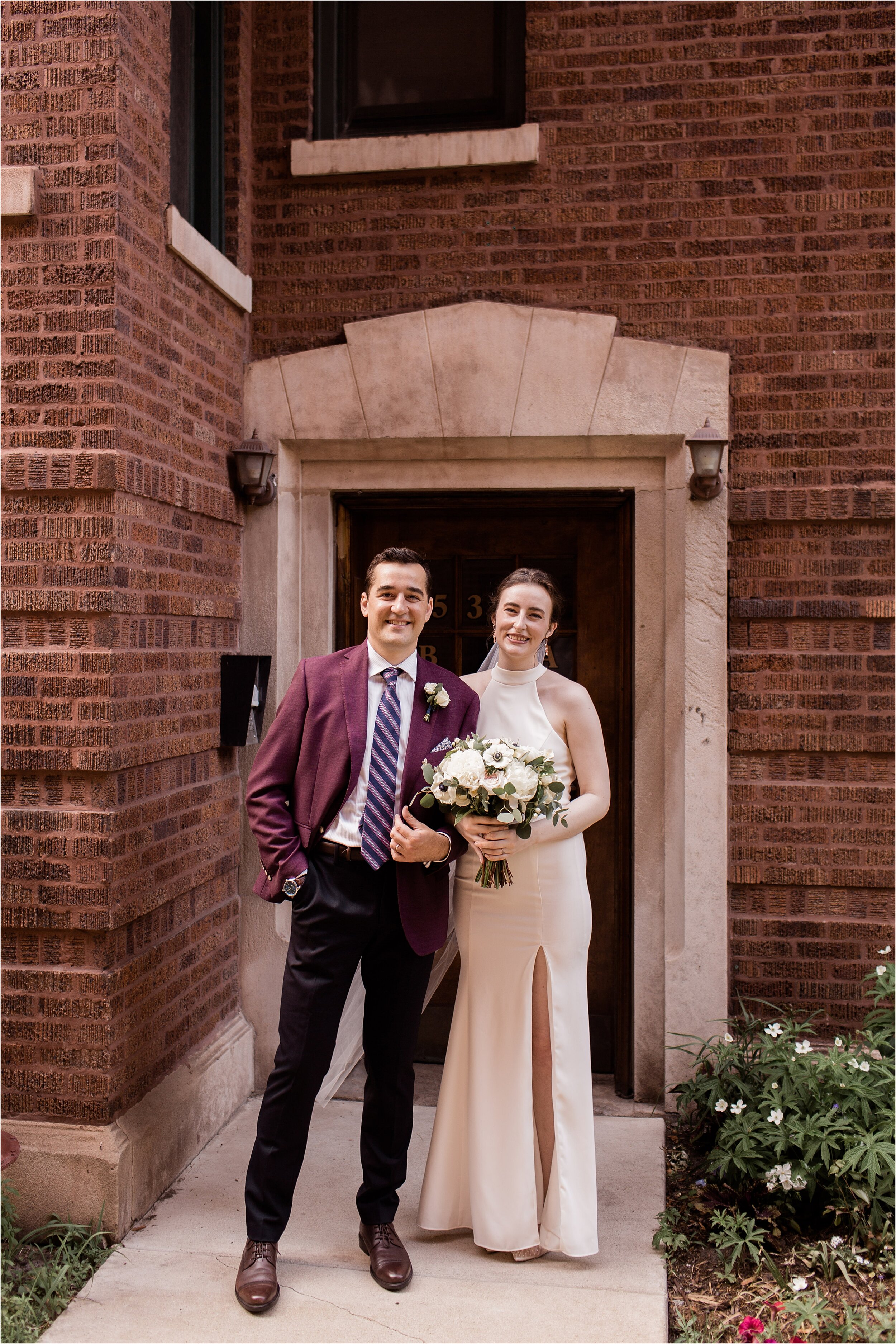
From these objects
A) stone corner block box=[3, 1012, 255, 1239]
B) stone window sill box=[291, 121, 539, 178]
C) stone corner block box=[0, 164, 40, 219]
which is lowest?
stone corner block box=[3, 1012, 255, 1239]

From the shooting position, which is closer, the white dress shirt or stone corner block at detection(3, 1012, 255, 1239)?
the white dress shirt

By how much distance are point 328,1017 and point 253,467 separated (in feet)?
8.11

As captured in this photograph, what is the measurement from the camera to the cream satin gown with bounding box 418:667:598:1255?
3.34 metres

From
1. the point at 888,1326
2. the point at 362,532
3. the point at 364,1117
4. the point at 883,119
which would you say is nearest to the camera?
A: the point at 888,1326

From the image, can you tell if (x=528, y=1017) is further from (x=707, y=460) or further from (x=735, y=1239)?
(x=707, y=460)

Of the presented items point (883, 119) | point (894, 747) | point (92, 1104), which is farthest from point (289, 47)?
point (92, 1104)

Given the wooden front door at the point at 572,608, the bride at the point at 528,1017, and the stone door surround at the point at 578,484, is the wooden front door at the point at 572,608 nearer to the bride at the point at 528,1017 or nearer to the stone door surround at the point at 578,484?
the stone door surround at the point at 578,484

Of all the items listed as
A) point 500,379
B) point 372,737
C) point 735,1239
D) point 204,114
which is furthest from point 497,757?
point 204,114

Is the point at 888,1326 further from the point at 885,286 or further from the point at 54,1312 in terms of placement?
the point at 885,286

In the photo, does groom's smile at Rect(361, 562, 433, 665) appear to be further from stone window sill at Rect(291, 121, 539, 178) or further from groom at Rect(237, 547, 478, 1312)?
stone window sill at Rect(291, 121, 539, 178)

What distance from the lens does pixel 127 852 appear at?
360 cm

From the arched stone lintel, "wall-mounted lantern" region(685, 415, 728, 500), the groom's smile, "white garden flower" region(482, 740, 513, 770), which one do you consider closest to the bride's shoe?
"white garden flower" region(482, 740, 513, 770)

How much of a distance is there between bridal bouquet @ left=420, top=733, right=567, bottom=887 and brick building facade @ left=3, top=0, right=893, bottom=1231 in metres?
1.25

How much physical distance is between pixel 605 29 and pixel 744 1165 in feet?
15.3
